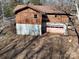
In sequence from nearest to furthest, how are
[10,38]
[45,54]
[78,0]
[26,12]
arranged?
1. [78,0]
2. [45,54]
3. [10,38]
4. [26,12]

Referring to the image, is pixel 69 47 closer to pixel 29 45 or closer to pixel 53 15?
pixel 29 45

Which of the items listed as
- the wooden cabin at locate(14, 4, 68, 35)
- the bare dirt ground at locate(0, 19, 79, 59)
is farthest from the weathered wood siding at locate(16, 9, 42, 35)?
the bare dirt ground at locate(0, 19, 79, 59)

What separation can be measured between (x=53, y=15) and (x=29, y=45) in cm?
1215

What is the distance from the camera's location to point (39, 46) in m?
29.7

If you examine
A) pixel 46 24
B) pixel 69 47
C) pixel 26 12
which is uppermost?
pixel 26 12

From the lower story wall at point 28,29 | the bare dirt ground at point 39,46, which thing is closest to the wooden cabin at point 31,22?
the lower story wall at point 28,29

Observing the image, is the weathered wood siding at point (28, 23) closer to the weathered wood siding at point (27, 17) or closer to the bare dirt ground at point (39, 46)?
the weathered wood siding at point (27, 17)

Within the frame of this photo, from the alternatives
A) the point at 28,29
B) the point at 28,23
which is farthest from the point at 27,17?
the point at 28,29

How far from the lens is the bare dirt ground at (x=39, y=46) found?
2537 centimetres

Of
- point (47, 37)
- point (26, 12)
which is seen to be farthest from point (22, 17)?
point (47, 37)

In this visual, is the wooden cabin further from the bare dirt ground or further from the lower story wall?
the bare dirt ground

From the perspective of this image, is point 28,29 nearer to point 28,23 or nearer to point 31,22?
point 28,23

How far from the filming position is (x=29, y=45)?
3017 cm

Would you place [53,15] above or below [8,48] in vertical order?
above
